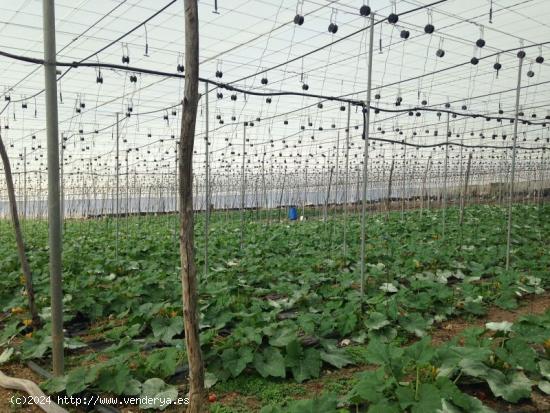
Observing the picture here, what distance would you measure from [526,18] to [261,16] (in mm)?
7254

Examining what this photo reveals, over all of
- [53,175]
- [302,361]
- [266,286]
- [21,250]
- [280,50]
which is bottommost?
[266,286]

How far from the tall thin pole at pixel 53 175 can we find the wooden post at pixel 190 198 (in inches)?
60.9

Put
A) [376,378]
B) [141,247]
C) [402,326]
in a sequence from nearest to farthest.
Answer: [376,378]
[402,326]
[141,247]

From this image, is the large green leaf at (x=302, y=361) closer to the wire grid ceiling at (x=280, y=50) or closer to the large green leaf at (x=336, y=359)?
the large green leaf at (x=336, y=359)

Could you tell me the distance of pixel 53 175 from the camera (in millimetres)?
3836

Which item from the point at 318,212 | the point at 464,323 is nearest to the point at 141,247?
the point at 464,323

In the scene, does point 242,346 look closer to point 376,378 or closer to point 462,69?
point 376,378

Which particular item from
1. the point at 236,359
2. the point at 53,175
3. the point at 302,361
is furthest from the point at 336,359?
the point at 53,175

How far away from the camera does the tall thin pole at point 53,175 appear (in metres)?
3.77

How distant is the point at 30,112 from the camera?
72.8 ft

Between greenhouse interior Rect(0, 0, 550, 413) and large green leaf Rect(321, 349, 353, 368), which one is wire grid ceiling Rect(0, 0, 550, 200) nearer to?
greenhouse interior Rect(0, 0, 550, 413)

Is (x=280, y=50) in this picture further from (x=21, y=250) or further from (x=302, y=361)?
(x=302, y=361)

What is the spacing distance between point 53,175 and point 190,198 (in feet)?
5.65

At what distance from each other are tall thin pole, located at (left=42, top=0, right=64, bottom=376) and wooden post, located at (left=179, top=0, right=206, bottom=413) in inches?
60.9
